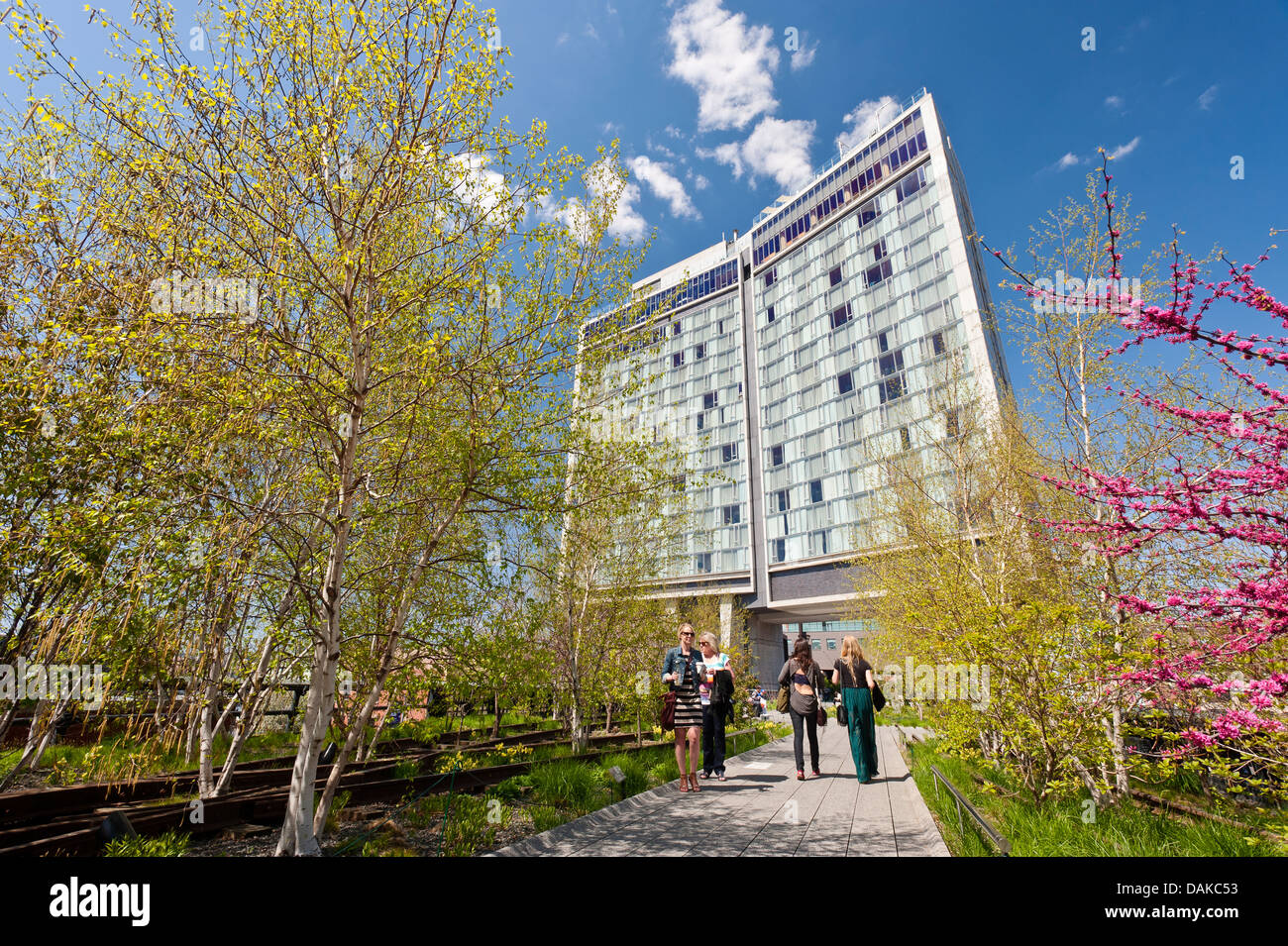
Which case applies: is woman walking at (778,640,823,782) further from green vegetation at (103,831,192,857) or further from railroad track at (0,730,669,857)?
green vegetation at (103,831,192,857)

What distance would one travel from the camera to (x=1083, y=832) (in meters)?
4.16

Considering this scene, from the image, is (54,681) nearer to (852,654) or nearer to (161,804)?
(161,804)

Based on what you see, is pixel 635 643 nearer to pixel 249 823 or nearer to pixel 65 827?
pixel 249 823

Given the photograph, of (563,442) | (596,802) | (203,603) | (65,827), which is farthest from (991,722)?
(65,827)

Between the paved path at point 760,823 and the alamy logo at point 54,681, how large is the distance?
3531 millimetres

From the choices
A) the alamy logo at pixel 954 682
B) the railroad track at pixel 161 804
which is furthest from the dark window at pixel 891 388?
the railroad track at pixel 161 804

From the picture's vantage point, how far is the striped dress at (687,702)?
22.6 ft

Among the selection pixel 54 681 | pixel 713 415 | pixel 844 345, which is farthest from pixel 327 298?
pixel 713 415

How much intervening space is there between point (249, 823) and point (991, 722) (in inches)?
299

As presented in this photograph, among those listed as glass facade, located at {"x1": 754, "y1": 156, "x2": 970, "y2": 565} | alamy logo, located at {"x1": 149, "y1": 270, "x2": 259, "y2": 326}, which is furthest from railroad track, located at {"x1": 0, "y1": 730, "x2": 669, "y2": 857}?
glass facade, located at {"x1": 754, "y1": 156, "x2": 970, "y2": 565}

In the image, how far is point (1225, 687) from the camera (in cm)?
320

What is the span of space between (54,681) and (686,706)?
5.99 m

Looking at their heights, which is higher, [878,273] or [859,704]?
[878,273]
